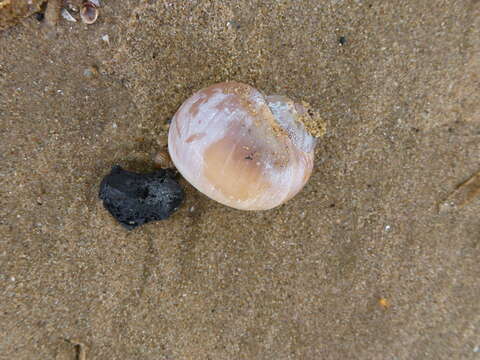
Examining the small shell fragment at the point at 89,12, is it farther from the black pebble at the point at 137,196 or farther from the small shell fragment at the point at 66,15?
the black pebble at the point at 137,196

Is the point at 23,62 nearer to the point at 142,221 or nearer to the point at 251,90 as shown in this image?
the point at 142,221

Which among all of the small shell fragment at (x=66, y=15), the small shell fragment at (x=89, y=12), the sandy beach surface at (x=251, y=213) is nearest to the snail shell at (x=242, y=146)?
the sandy beach surface at (x=251, y=213)

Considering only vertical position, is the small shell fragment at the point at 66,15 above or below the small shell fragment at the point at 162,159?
above

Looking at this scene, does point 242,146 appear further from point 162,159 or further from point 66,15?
point 66,15

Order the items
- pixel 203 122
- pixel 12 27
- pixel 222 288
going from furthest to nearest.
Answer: pixel 222 288 → pixel 12 27 → pixel 203 122

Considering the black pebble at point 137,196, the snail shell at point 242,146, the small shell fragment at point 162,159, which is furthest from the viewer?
the small shell fragment at point 162,159

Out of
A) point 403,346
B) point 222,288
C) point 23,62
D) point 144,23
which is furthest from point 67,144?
point 403,346

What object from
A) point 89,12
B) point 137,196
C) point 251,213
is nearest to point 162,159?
point 137,196
